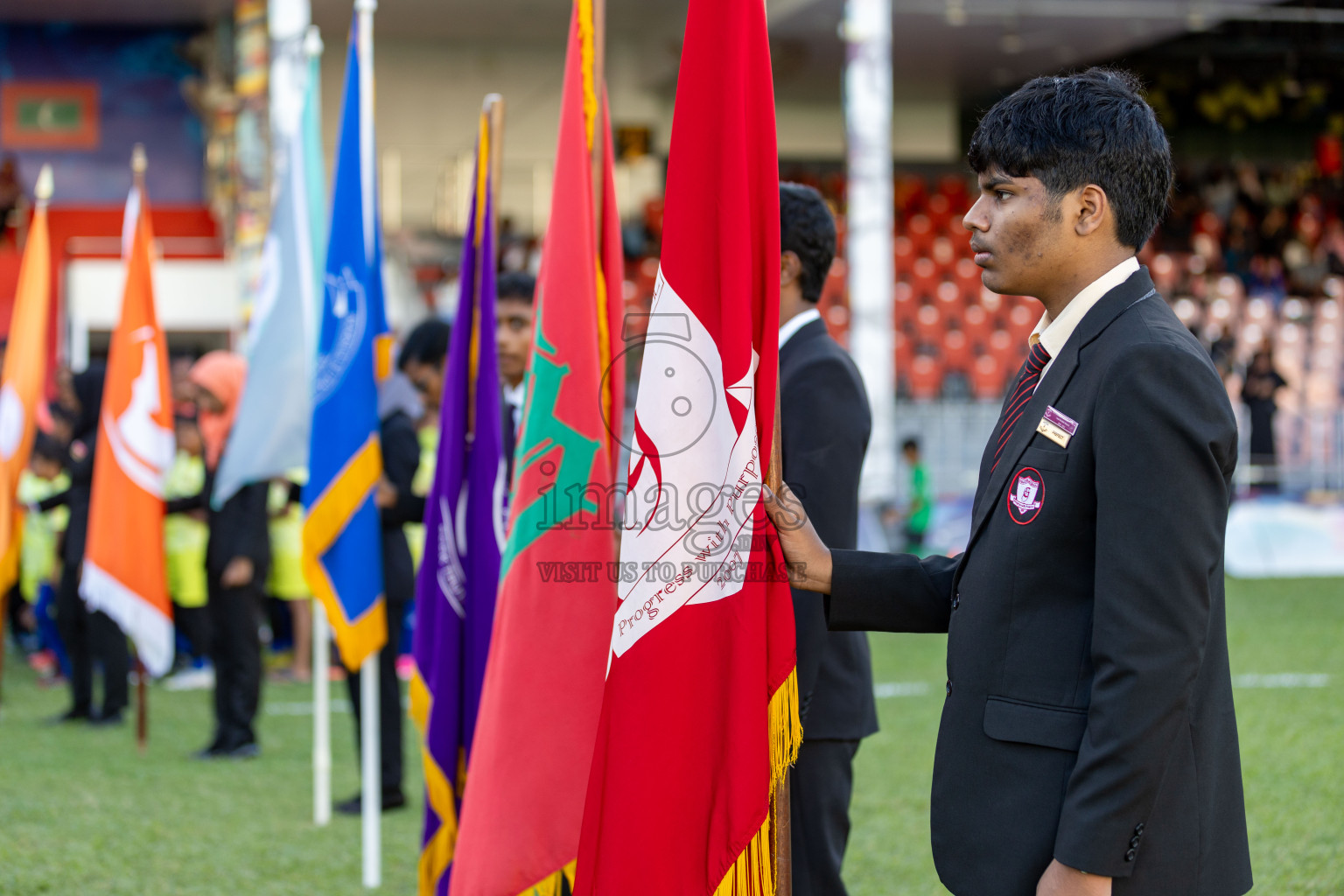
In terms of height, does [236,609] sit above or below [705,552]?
below

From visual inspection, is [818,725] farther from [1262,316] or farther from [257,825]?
[1262,316]

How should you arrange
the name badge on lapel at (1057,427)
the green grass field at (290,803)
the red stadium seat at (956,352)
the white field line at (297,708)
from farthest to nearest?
the red stadium seat at (956,352) → the white field line at (297,708) → the green grass field at (290,803) → the name badge on lapel at (1057,427)

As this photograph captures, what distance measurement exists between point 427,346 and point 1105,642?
156 inches

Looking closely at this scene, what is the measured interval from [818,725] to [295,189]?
10.2 ft

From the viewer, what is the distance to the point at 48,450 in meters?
7.86

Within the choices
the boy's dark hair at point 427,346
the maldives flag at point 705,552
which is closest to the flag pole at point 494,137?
the maldives flag at point 705,552

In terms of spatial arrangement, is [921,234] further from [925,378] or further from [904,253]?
[925,378]

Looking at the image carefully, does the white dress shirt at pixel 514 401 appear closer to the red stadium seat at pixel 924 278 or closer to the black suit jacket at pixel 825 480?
the black suit jacket at pixel 825 480

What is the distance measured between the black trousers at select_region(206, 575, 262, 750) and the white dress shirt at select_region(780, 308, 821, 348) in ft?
12.5

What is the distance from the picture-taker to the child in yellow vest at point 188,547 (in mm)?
6766

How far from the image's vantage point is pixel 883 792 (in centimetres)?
479

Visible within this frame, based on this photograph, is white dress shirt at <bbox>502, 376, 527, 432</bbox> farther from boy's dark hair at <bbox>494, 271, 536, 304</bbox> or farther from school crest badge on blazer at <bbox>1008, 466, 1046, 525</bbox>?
school crest badge on blazer at <bbox>1008, 466, 1046, 525</bbox>

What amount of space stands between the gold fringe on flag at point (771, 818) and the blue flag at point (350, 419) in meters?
2.26

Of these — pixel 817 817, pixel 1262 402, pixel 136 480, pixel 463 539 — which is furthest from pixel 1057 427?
pixel 1262 402
